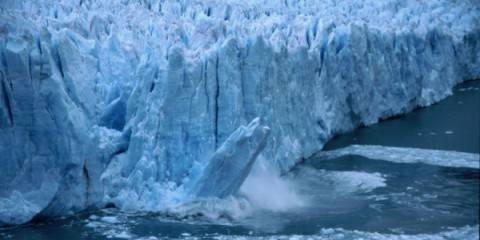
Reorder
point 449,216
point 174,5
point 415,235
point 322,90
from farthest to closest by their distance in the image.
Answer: point 174,5 < point 322,90 < point 449,216 < point 415,235

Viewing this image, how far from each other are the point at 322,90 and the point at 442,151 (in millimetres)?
1877

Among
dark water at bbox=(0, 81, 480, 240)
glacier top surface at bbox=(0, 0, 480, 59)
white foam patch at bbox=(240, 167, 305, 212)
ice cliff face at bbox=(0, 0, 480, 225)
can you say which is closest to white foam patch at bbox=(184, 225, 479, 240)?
dark water at bbox=(0, 81, 480, 240)

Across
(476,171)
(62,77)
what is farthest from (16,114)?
(476,171)

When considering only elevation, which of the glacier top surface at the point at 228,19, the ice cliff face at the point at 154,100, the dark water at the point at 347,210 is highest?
the glacier top surface at the point at 228,19

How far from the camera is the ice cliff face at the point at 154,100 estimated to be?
5.03m

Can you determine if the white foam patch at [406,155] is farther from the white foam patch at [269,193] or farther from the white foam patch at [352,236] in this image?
the white foam patch at [269,193]

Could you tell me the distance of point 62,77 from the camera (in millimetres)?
5473

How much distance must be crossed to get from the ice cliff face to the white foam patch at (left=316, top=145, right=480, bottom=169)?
326 mm

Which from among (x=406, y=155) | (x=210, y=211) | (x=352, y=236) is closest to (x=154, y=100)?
(x=210, y=211)

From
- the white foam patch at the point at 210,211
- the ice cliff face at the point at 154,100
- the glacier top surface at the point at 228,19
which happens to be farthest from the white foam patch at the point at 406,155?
the white foam patch at the point at 210,211

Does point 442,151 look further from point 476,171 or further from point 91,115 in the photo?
point 91,115

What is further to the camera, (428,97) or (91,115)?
(428,97)

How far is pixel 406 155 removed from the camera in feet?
23.2

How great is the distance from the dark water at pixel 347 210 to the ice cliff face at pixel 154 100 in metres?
0.27
